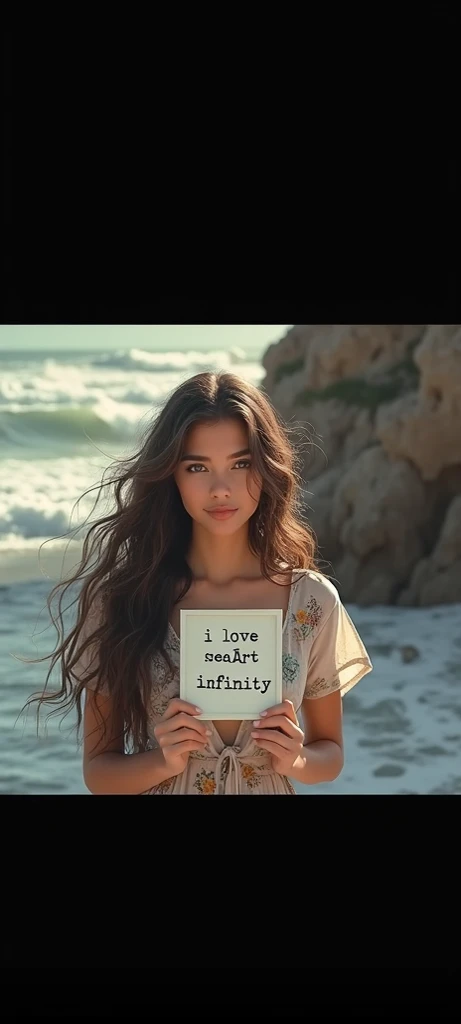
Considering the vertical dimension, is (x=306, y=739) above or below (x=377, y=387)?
below

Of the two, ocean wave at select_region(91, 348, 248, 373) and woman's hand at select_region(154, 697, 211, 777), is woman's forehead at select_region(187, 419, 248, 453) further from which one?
ocean wave at select_region(91, 348, 248, 373)

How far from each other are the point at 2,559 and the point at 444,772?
102 inches

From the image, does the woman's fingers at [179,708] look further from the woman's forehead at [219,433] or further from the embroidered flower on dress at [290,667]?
the woman's forehead at [219,433]

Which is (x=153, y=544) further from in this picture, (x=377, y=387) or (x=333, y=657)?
(x=377, y=387)

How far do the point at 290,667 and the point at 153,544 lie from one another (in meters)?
0.30

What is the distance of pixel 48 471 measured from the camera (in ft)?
23.6

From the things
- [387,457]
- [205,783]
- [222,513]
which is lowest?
[205,783]

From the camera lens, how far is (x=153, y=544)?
7.01 feet

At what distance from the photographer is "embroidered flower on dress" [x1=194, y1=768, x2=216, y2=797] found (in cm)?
206

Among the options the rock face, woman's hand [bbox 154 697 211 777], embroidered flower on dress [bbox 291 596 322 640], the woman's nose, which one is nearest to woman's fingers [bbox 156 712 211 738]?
woman's hand [bbox 154 697 211 777]

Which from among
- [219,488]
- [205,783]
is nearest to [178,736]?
[205,783]

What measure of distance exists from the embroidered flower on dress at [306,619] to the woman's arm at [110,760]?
0.30 meters
